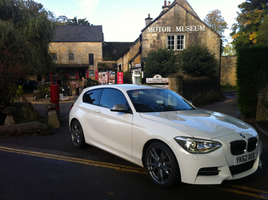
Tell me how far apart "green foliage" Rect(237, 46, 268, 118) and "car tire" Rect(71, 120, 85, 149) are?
6.52 metres

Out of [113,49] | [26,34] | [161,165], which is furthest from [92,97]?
[113,49]

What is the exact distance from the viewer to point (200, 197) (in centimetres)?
344

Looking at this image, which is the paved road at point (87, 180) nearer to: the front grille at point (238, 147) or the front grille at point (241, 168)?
the front grille at point (241, 168)

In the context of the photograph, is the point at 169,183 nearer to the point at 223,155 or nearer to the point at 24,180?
the point at 223,155

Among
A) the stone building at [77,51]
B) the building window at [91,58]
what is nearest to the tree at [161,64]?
the stone building at [77,51]

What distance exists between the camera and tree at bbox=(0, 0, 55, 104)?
20.6 m

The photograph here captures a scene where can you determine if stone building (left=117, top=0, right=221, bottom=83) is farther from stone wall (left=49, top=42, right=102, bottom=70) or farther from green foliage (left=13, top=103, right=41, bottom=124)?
stone wall (left=49, top=42, right=102, bottom=70)

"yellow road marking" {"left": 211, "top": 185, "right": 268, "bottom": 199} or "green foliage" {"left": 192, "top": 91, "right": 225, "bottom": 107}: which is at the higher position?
"green foliage" {"left": 192, "top": 91, "right": 225, "bottom": 107}

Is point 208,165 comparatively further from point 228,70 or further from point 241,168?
point 228,70

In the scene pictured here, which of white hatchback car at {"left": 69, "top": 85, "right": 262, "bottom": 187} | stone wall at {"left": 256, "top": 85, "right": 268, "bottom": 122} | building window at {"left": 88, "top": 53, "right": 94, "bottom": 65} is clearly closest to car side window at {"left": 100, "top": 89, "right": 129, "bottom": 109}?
white hatchback car at {"left": 69, "top": 85, "right": 262, "bottom": 187}

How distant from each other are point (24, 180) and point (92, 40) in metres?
44.3

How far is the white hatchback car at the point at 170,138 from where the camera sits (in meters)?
3.32

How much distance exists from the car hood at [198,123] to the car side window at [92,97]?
1.67 meters

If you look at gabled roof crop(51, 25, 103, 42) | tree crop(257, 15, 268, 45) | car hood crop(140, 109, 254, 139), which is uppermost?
gabled roof crop(51, 25, 103, 42)
